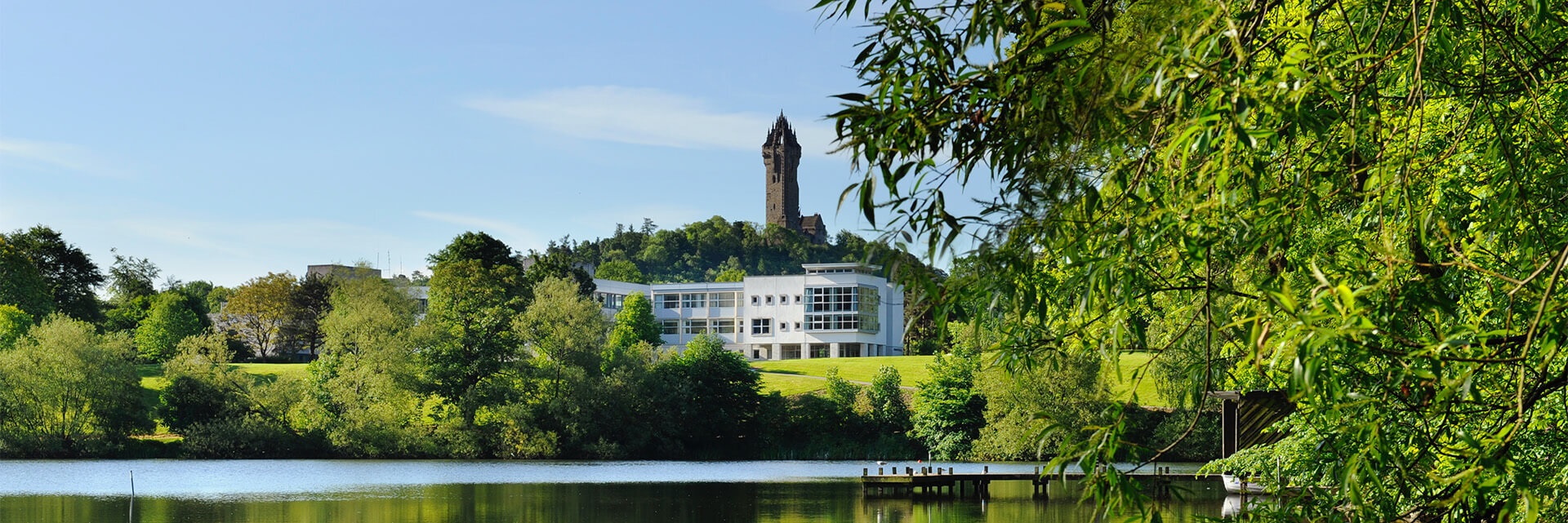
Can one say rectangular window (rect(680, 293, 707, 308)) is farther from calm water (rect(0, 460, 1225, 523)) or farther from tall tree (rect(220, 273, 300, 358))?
calm water (rect(0, 460, 1225, 523))

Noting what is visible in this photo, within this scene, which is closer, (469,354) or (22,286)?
(469,354)

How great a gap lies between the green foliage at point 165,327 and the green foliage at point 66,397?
85.3 ft

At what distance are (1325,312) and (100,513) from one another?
109ft

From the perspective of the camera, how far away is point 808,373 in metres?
78.5

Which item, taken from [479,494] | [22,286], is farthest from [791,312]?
[479,494]

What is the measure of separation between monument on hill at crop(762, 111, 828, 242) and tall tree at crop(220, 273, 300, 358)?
103192 millimetres

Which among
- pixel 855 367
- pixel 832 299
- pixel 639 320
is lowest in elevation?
pixel 855 367

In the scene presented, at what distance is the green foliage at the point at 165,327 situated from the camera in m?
82.4

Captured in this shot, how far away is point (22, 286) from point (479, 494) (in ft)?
153

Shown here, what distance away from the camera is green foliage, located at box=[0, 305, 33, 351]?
2500 inches

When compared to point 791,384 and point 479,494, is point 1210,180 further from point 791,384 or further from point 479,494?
point 791,384

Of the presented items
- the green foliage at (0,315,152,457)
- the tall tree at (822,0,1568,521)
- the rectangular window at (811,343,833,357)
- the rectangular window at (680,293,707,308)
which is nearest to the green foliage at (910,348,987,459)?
the green foliage at (0,315,152,457)

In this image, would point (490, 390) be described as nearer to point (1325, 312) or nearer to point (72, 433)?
point (72, 433)

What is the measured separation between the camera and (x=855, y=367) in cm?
8050
